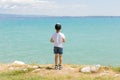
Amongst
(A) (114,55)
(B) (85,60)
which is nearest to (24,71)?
(B) (85,60)

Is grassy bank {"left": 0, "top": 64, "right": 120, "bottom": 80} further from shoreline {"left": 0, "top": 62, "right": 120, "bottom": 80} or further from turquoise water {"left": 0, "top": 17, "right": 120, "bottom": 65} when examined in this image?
turquoise water {"left": 0, "top": 17, "right": 120, "bottom": 65}

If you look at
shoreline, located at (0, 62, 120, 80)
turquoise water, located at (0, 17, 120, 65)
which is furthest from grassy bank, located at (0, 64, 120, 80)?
turquoise water, located at (0, 17, 120, 65)

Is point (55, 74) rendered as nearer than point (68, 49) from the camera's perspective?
Yes

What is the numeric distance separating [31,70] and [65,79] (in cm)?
181

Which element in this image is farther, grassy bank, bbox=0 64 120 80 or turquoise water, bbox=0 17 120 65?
turquoise water, bbox=0 17 120 65

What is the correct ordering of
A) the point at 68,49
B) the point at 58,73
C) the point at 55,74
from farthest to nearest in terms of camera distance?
the point at 68,49, the point at 58,73, the point at 55,74

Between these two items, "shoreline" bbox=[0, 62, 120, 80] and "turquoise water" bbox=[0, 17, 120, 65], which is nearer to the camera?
A: "shoreline" bbox=[0, 62, 120, 80]

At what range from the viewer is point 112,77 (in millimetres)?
12164

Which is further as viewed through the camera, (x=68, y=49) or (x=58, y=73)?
(x=68, y=49)

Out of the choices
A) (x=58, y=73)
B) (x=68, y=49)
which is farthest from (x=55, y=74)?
(x=68, y=49)

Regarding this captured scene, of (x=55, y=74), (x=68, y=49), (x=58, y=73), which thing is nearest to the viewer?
(x=55, y=74)

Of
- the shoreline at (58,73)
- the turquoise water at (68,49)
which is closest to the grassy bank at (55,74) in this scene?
the shoreline at (58,73)

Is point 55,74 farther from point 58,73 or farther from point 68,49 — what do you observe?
point 68,49

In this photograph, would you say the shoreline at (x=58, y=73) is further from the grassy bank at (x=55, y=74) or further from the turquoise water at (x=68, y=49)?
the turquoise water at (x=68, y=49)
